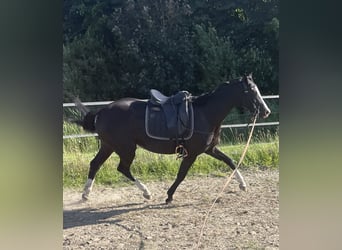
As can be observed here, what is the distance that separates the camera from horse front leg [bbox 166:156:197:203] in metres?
2.65

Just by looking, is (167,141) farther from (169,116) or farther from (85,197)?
(85,197)

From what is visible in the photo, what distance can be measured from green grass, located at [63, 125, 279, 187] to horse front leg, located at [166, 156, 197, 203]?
0.02 meters

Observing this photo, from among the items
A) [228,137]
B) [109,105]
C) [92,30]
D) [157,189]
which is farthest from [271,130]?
[92,30]

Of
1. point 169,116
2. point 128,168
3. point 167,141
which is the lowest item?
point 128,168

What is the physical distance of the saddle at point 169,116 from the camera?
2629mm

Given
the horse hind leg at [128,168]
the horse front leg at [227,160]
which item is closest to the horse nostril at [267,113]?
the horse front leg at [227,160]

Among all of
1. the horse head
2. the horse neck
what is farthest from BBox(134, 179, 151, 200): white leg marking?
the horse head

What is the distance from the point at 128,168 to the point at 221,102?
0.60m

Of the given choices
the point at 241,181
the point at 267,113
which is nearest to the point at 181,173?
the point at 241,181

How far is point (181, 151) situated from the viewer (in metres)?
2.67

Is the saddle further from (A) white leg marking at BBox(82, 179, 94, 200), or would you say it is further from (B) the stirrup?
(A) white leg marking at BBox(82, 179, 94, 200)
